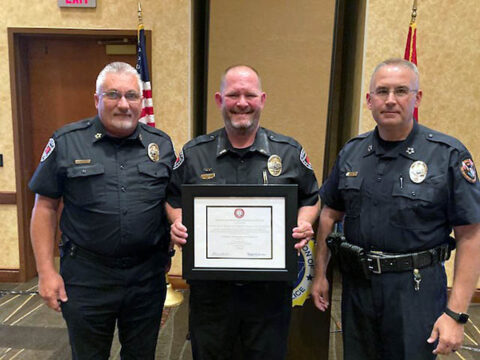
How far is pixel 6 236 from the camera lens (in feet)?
11.1

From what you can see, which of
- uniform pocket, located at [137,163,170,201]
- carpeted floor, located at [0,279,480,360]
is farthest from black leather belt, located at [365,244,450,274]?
carpeted floor, located at [0,279,480,360]

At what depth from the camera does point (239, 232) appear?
140 centimetres

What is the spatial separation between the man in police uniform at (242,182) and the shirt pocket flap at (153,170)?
0.25ft

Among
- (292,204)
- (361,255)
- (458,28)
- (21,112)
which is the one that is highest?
(458,28)

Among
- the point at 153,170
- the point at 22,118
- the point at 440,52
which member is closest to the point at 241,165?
the point at 153,170

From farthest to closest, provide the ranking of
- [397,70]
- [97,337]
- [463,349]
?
1. [463,349]
2. [97,337]
3. [397,70]

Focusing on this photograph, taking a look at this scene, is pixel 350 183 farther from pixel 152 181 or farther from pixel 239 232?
pixel 152 181

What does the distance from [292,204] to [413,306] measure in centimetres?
58

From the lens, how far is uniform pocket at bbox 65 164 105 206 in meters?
1.54

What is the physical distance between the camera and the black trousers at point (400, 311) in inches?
54.6

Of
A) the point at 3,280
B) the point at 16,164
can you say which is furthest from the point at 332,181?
the point at 3,280

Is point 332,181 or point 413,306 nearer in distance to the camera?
point 413,306

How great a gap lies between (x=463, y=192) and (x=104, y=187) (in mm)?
1367

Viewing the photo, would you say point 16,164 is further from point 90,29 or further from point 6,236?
point 90,29
